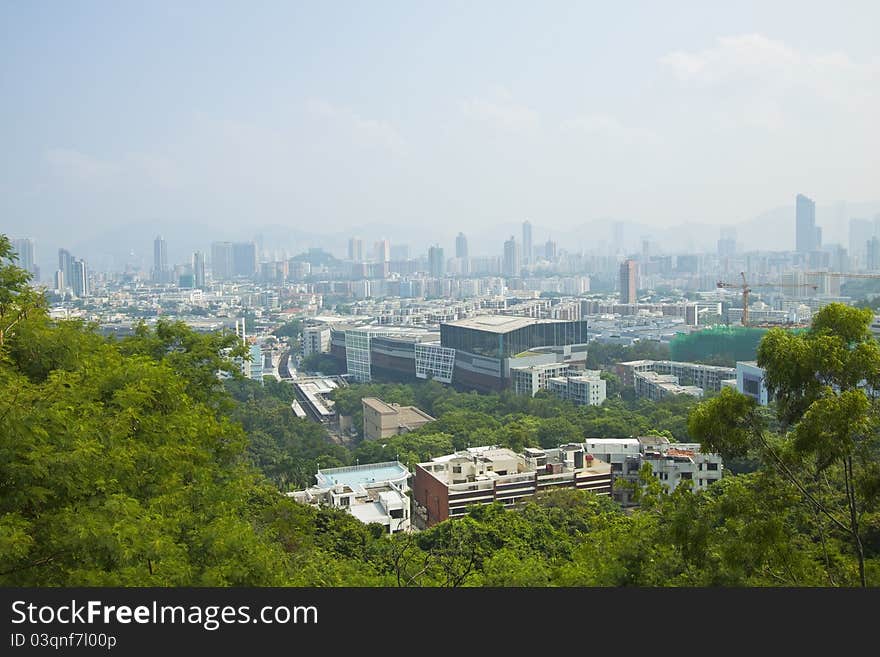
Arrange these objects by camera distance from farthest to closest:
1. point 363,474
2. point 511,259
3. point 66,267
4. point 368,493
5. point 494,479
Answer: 1. point 511,259
2. point 66,267
3. point 363,474
4. point 368,493
5. point 494,479

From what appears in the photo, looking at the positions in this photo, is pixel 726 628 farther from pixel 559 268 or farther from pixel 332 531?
pixel 559 268

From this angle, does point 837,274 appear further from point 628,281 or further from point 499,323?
point 628,281

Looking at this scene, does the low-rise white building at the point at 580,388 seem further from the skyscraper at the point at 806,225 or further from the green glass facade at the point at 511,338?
the skyscraper at the point at 806,225

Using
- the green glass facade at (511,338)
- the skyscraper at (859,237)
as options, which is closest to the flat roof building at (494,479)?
the green glass facade at (511,338)

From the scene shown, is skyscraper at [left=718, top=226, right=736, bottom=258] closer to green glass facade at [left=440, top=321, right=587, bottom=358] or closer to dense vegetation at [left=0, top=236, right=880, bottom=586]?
green glass facade at [left=440, top=321, right=587, bottom=358]

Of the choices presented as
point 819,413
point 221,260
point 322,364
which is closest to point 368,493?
point 819,413

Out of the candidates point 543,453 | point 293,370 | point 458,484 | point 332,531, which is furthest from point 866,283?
point 332,531

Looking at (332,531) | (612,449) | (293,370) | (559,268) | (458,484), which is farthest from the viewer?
(559,268)
